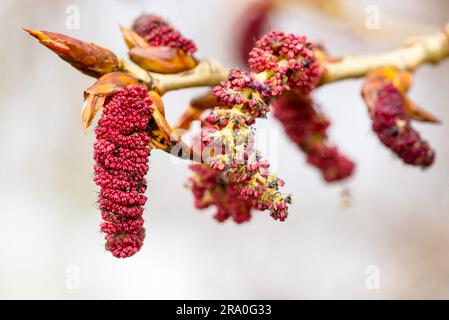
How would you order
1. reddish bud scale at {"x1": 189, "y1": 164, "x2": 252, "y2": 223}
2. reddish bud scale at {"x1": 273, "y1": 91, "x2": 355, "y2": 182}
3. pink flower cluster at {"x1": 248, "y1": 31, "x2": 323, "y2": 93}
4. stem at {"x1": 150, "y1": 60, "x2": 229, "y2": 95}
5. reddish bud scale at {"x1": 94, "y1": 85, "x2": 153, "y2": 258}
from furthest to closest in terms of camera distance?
reddish bud scale at {"x1": 273, "y1": 91, "x2": 355, "y2": 182}, reddish bud scale at {"x1": 189, "y1": 164, "x2": 252, "y2": 223}, stem at {"x1": 150, "y1": 60, "x2": 229, "y2": 95}, pink flower cluster at {"x1": 248, "y1": 31, "x2": 323, "y2": 93}, reddish bud scale at {"x1": 94, "y1": 85, "x2": 153, "y2": 258}

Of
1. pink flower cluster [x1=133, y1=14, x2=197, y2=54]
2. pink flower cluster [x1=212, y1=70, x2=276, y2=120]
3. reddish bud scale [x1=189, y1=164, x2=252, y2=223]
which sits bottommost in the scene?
reddish bud scale [x1=189, y1=164, x2=252, y2=223]

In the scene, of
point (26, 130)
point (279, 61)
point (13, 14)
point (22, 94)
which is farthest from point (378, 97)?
point (26, 130)

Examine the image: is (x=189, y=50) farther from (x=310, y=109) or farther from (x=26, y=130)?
(x=26, y=130)

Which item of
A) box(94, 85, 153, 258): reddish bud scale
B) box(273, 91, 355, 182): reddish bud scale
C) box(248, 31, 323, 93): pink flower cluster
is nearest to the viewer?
box(94, 85, 153, 258): reddish bud scale

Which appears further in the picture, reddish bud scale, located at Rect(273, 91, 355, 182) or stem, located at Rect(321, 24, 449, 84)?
reddish bud scale, located at Rect(273, 91, 355, 182)

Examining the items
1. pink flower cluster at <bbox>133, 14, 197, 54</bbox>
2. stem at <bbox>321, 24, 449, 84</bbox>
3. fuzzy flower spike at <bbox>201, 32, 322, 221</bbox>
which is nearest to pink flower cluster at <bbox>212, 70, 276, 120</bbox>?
fuzzy flower spike at <bbox>201, 32, 322, 221</bbox>

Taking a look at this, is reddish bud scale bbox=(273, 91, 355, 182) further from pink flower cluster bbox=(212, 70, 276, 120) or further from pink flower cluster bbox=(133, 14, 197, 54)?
pink flower cluster bbox=(212, 70, 276, 120)

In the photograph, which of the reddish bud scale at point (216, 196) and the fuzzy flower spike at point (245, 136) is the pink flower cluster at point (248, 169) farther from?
the reddish bud scale at point (216, 196)
